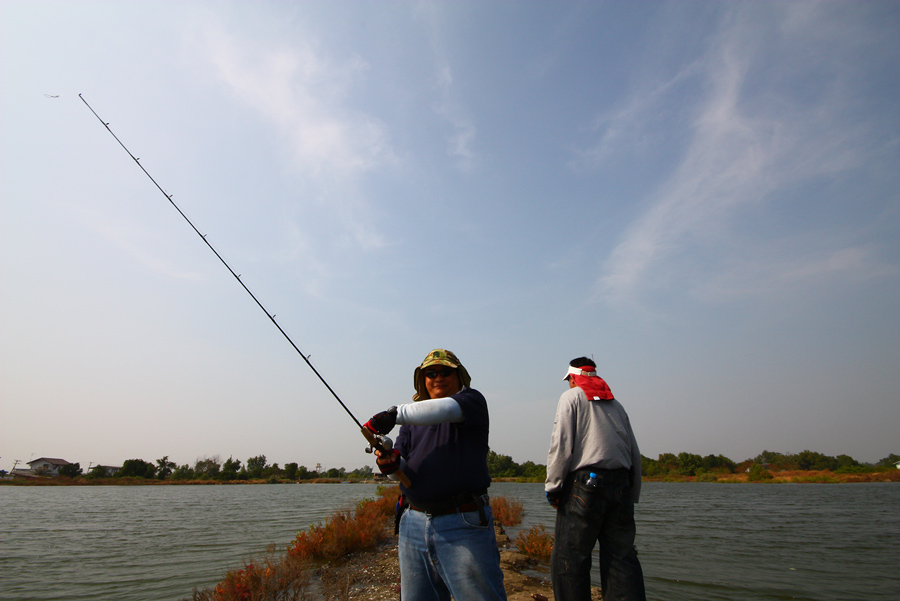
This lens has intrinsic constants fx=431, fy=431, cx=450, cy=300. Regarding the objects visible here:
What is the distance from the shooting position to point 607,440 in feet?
12.5

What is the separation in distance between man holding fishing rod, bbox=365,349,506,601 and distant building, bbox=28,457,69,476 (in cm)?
12022

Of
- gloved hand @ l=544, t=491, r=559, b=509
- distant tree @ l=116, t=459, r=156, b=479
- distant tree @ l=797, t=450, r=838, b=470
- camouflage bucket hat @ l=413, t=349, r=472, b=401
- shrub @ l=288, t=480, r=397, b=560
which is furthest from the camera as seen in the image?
distant tree @ l=797, t=450, r=838, b=470

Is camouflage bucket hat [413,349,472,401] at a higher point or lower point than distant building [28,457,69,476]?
higher

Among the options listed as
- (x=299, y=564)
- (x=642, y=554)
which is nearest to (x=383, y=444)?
(x=299, y=564)

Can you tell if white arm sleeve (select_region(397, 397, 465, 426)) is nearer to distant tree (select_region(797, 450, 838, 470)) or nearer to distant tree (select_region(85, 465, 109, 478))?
distant tree (select_region(85, 465, 109, 478))

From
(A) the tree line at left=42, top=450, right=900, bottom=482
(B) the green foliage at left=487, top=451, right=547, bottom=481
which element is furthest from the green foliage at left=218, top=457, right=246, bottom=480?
(B) the green foliage at left=487, top=451, right=547, bottom=481

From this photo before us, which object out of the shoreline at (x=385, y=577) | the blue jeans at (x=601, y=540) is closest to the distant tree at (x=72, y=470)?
the shoreline at (x=385, y=577)

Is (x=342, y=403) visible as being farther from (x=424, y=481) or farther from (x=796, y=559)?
(x=796, y=559)

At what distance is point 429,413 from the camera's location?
2520mm

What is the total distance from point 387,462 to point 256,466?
12521 cm

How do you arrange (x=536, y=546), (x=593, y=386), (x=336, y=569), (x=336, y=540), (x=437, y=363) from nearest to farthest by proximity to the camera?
(x=437, y=363), (x=593, y=386), (x=336, y=569), (x=336, y=540), (x=536, y=546)

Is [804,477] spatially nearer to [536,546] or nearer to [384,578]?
[536,546]

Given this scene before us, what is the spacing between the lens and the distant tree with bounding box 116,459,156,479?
84.2 meters

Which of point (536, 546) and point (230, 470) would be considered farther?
point (230, 470)
